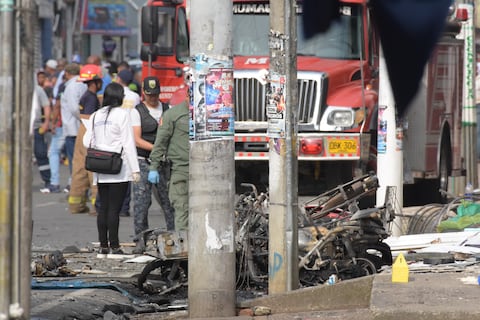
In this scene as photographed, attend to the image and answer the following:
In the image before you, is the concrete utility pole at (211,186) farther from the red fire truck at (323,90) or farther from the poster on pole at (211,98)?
the red fire truck at (323,90)

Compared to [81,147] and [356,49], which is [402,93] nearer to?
[356,49]

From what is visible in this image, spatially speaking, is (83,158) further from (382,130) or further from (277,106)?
(277,106)

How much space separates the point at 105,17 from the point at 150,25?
28.5 m

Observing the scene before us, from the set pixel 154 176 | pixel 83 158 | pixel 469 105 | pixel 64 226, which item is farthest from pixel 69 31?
pixel 154 176

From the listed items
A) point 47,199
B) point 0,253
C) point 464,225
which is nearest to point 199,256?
point 0,253

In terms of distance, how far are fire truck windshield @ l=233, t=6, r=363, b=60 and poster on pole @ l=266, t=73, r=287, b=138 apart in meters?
6.29

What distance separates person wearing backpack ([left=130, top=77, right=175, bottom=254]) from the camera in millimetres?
13203

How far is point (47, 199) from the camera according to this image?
63.8 feet

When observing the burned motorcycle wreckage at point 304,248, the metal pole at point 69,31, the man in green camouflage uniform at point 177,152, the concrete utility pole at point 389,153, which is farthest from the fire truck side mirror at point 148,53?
the metal pole at point 69,31

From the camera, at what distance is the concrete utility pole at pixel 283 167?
9.34m

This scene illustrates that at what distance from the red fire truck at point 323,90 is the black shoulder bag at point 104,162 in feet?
9.08

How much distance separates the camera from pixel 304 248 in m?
10.2

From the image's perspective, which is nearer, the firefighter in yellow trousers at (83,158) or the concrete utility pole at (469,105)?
the firefighter in yellow trousers at (83,158)

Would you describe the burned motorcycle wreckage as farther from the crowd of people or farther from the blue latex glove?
the blue latex glove
